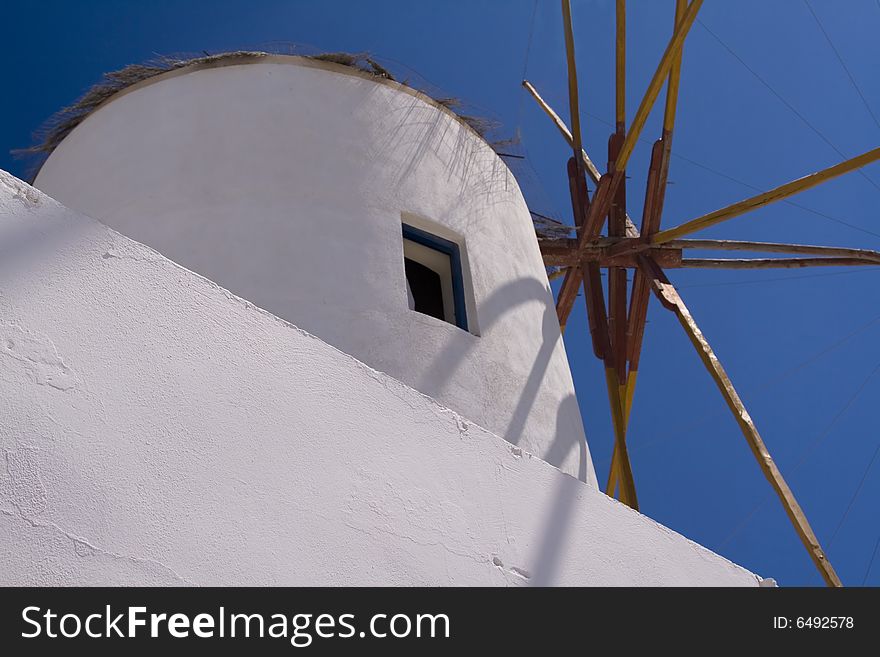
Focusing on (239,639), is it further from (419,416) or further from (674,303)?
(674,303)

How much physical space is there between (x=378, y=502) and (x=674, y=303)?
21.7 feet

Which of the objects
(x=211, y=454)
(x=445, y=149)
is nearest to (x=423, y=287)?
(x=445, y=149)

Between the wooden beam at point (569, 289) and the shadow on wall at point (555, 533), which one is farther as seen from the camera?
the wooden beam at point (569, 289)

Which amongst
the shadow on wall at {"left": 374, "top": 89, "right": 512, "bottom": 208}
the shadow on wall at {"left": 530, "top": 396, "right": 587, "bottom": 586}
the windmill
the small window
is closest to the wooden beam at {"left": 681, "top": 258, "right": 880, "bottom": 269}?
the windmill

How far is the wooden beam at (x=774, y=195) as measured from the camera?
9.36 m

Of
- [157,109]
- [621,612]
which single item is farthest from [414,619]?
[157,109]

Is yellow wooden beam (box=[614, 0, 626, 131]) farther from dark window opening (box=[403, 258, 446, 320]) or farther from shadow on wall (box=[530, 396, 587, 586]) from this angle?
shadow on wall (box=[530, 396, 587, 586])

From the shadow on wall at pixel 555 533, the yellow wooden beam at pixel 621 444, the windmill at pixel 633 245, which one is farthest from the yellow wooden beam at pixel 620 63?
the shadow on wall at pixel 555 533

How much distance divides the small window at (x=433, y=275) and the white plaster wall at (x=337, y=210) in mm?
Result: 100

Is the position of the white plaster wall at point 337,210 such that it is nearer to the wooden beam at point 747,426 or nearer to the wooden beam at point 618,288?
the wooden beam at point 747,426

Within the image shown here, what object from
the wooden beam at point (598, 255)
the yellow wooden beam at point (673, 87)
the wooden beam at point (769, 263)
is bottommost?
the wooden beam at point (598, 255)

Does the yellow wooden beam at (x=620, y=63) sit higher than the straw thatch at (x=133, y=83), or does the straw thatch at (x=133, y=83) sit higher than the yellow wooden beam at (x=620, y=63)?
the yellow wooden beam at (x=620, y=63)

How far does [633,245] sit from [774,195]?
1455 mm

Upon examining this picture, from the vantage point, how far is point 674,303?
9656 mm
